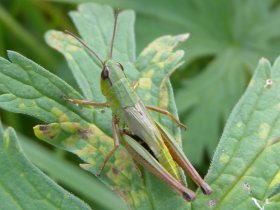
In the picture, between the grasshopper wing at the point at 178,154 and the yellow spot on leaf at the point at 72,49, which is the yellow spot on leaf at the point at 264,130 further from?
the yellow spot on leaf at the point at 72,49

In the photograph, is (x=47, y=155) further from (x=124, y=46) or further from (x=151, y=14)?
(x=151, y=14)

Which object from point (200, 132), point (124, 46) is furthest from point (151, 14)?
point (124, 46)

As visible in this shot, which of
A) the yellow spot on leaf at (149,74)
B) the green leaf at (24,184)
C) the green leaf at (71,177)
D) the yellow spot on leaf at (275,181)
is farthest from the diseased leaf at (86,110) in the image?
the green leaf at (71,177)

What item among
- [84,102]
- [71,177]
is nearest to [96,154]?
[84,102]

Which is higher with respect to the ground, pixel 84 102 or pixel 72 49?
pixel 72 49

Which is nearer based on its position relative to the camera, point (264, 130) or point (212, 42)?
point (264, 130)

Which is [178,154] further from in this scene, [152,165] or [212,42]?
[212,42]
